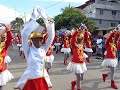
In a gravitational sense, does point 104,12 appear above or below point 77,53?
above

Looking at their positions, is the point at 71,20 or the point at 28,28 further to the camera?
the point at 71,20

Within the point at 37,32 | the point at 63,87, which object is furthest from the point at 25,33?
the point at 63,87

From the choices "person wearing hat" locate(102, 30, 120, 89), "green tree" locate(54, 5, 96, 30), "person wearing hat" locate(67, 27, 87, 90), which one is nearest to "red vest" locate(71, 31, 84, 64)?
"person wearing hat" locate(67, 27, 87, 90)

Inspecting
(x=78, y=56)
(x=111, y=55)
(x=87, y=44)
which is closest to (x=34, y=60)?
(x=78, y=56)

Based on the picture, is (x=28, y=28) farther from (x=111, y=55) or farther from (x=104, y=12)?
(x=104, y=12)

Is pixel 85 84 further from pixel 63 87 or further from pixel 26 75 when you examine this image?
pixel 26 75

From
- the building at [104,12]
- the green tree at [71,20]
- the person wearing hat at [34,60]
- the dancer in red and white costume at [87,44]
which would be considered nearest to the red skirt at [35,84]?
the person wearing hat at [34,60]

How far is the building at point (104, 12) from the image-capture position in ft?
194

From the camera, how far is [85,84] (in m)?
11.1

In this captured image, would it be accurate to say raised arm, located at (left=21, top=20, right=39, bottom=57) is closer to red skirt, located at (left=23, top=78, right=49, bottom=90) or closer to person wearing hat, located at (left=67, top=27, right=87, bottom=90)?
red skirt, located at (left=23, top=78, right=49, bottom=90)

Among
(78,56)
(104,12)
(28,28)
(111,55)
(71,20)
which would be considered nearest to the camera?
(28,28)

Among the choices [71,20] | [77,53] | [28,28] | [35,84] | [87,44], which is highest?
[71,20]

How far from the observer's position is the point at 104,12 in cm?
6041

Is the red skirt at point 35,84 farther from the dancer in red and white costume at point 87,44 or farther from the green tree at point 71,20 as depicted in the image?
the green tree at point 71,20
